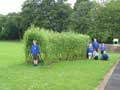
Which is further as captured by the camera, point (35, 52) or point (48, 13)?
point (48, 13)

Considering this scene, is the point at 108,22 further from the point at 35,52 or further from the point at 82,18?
the point at 35,52

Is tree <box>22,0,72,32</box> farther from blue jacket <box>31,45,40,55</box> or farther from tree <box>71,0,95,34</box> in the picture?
blue jacket <box>31,45,40,55</box>

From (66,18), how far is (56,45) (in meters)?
55.1

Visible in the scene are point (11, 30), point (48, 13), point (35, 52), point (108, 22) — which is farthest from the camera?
point (11, 30)

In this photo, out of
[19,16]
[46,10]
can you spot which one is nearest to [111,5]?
[46,10]

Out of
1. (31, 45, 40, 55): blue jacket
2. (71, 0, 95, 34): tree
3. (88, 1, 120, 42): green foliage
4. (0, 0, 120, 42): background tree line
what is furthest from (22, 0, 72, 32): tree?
(31, 45, 40, 55): blue jacket

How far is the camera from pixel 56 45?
23.5m

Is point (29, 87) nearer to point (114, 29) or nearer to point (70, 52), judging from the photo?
point (70, 52)

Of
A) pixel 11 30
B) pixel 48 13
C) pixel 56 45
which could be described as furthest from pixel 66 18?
pixel 56 45

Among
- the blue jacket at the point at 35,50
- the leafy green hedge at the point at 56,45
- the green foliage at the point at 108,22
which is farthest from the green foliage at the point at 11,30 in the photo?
the blue jacket at the point at 35,50

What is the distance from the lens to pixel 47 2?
80.1 meters

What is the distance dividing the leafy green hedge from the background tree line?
83.6ft

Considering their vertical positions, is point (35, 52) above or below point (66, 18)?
below

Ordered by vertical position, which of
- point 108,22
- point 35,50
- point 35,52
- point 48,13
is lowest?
point 35,52
